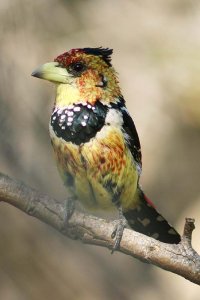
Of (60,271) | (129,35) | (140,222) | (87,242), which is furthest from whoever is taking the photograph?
(129,35)

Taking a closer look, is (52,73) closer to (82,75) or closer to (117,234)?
(82,75)

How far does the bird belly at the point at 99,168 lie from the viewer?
3135 millimetres

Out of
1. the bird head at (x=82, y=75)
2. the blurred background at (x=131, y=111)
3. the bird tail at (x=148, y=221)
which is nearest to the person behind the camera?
the bird head at (x=82, y=75)

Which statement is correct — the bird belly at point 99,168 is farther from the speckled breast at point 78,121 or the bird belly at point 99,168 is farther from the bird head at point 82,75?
the bird head at point 82,75

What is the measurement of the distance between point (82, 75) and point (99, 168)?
39cm

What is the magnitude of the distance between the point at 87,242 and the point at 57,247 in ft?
4.65

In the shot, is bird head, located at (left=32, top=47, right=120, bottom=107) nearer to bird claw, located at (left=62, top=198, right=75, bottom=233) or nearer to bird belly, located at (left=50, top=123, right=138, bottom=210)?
bird belly, located at (left=50, top=123, right=138, bottom=210)

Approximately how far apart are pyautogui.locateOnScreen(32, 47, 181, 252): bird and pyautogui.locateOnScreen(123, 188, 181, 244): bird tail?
60 mm

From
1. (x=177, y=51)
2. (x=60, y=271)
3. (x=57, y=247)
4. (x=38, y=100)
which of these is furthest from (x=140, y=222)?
(x=177, y=51)

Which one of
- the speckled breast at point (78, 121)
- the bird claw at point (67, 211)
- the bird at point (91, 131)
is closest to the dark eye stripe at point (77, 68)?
the bird at point (91, 131)

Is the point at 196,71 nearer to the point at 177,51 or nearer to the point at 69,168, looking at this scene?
the point at 177,51

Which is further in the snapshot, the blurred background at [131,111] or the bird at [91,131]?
the blurred background at [131,111]

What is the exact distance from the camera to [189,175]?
6176mm

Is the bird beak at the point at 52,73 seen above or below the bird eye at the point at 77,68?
below
